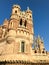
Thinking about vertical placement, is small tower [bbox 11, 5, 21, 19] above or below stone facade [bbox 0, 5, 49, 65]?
above

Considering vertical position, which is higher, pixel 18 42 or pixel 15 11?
pixel 15 11

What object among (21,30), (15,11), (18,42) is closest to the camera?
(18,42)

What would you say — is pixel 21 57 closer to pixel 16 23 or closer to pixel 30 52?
pixel 30 52

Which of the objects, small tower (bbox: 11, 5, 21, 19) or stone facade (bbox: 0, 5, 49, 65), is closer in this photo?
stone facade (bbox: 0, 5, 49, 65)

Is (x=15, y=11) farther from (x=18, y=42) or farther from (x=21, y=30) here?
(x=18, y=42)

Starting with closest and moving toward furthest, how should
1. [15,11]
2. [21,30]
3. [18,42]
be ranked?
[18,42] → [21,30] → [15,11]

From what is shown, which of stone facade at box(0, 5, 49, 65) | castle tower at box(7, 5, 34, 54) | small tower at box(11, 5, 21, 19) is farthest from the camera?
small tower at box(11, 5, 21, 19)

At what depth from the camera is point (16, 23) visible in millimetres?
33125

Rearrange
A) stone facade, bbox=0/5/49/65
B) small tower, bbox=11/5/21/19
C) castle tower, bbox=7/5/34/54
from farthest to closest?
small tower, bbox=11/5/21/19 → castle tower, bbox=7/5/34/54 → stone facade, bbox=0/5/49/65

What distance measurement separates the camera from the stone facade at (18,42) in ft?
96.2

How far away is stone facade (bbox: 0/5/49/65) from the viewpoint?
29312 mm

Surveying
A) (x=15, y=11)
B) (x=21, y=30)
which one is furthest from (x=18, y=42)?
(x=15, y=11)

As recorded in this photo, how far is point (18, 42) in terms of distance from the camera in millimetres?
31000

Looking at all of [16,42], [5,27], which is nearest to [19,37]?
[16,42]
